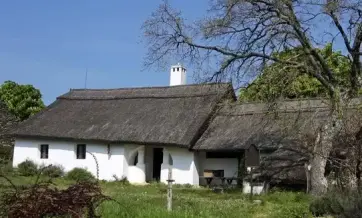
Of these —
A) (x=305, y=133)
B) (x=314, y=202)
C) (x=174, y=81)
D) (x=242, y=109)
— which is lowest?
(x=314, y=202)

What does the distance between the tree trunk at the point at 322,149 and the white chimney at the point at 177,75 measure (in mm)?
20207

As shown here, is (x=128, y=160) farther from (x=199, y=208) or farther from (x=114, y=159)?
(x=199, y=208)

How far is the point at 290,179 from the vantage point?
78.0 feet

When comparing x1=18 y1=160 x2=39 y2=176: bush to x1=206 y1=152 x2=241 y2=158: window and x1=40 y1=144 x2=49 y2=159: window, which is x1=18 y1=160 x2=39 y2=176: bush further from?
x1=206 y1=152 x2=241 y2=158: window

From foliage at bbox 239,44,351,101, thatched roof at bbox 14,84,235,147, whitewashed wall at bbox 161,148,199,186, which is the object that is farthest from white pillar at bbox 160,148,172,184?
foliage at bbox 239,44,351,101

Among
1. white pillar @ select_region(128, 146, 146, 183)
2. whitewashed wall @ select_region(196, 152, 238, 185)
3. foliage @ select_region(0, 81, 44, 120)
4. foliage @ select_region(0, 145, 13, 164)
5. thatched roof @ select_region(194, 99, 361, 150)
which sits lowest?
white pillar @ select_region(128, 146, 146, 183)

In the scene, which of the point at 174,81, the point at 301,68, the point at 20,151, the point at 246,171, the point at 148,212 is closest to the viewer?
the point at 148,212

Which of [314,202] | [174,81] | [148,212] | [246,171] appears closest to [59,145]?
[174,81]

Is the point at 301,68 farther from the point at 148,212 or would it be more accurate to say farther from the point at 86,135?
the point at 86,135

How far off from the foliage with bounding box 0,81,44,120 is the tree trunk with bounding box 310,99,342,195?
34.0m

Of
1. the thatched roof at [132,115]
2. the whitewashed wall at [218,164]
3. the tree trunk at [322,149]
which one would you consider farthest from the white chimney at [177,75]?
the tree trunk at [322,149]

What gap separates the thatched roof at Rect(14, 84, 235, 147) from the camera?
3147 cm

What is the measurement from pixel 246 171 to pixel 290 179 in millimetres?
2919

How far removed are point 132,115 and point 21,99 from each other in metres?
18.9
